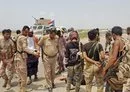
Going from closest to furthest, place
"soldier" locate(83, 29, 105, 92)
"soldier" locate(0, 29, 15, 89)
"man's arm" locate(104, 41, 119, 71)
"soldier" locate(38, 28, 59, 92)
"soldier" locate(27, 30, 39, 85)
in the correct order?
1. "man's arm" locate(104, 41, 119, 71)
2. "soldier" locate(83, 29, 105, 92)
3. "soldier" locate(38, 28, 59, 92)
4. "soldier" locate(0, 29, 15, 89)
5. "soldier" locate(27, 30, 39, 85)

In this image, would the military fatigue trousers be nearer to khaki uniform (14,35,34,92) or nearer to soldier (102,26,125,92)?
khaki uniform (14,35,34,92)

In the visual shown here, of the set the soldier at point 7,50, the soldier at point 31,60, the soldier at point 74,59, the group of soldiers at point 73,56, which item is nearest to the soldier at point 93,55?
the group of soldiers at point 73,56

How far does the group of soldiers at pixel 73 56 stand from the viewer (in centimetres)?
791

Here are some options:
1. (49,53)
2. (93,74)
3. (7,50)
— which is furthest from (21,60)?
(93,74)

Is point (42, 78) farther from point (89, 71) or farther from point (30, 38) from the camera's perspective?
point (89, 71)

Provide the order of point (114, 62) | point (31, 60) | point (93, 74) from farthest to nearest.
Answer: point (31, 60), point (93, 74), point (114, 62)

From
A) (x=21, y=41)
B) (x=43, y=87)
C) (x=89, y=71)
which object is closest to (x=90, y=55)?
(x=89, y=71)

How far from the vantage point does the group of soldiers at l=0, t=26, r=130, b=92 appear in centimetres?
791

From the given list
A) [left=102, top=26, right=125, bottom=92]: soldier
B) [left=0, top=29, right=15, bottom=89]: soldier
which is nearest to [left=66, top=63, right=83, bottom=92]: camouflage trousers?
[left=102, top=26, right=125, bottom=92]: soldier

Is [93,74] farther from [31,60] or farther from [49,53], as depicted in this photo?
[31,60]

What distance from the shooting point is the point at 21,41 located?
10555 millimetres

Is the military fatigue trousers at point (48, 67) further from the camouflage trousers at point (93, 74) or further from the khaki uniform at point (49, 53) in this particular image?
the camouflage trousers at point (93, 74)

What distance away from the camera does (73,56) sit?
10.2m

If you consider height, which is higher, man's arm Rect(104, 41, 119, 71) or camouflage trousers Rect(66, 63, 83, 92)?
man's arm Rect(104, 41, 119, 71)
